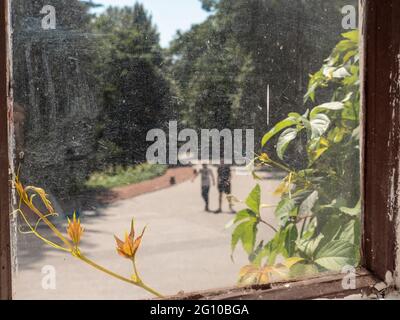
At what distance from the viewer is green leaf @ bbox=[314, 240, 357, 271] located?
98 cm

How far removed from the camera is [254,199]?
989 mm

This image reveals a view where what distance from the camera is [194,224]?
94 centimetres

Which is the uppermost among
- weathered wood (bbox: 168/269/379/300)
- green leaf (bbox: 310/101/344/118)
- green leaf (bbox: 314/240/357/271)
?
green leaf (bbox: 310/101/344/118)

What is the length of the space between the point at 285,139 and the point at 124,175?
346 millimetres

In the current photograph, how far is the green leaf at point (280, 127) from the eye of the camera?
0.96 m

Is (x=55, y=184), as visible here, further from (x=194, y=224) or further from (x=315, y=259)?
(x=315, y=259)

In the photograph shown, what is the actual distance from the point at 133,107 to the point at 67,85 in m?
0.13

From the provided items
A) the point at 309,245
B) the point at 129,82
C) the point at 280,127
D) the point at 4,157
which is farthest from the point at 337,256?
the point at 4,157

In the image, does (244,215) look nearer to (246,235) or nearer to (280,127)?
(246,235)

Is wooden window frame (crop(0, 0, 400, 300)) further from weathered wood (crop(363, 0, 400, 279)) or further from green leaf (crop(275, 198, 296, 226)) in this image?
green leaf (crop(275, 198, 296, 226))

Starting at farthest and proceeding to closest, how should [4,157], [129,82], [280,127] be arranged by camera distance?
1. [280,127]
2. [129,82]
3. [4,157]

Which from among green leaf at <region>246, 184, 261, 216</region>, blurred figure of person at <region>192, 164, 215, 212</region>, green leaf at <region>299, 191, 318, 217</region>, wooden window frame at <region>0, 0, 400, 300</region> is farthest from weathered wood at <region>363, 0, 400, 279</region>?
blurred figure of person at <region>192, 164, 215, 212</region>
